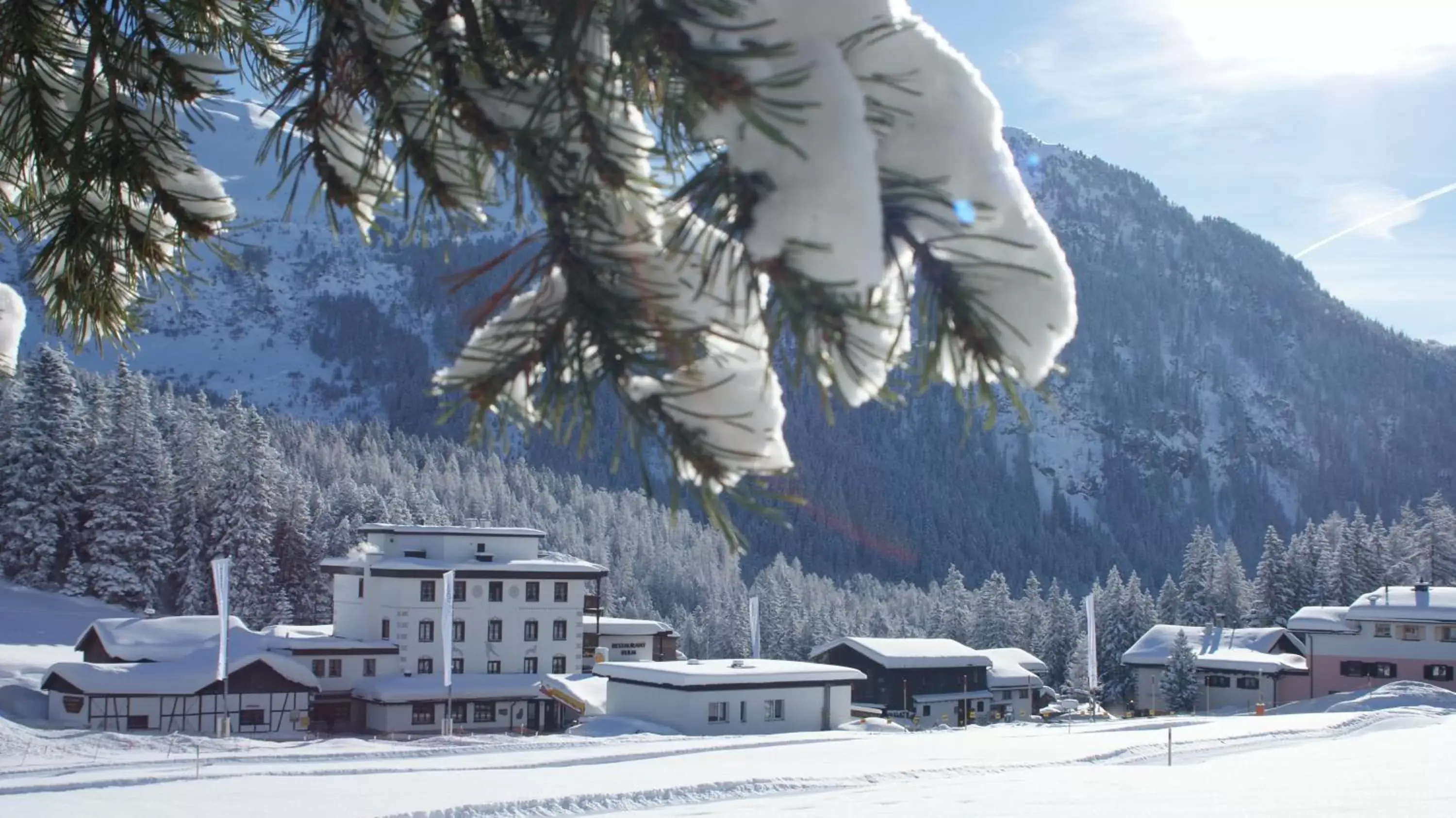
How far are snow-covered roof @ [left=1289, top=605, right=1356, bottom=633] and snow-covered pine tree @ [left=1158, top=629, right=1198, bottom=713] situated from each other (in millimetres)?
4398

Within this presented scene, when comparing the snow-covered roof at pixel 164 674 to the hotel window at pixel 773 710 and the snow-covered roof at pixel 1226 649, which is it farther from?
the snow-covered roof at pixel 1226 649

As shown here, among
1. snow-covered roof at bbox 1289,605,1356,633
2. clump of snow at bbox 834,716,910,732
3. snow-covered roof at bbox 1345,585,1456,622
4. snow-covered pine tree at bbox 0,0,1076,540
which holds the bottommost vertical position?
clump of snow at bbox 834,716,910,732

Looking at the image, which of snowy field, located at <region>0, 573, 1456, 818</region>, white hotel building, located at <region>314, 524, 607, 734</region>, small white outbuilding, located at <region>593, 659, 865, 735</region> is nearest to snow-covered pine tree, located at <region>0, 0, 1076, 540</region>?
snowy field, located at <region>0, 573, 1456, 818</region>

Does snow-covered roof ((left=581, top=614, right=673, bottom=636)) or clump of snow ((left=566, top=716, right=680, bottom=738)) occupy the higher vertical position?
snow-covered roof ((left=581, top=614, right=673, bottom=636))

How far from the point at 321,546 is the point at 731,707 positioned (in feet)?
94.5

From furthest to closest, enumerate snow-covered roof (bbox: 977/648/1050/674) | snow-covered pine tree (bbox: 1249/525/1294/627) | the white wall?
snow-covered pine tree (bbox: 1249/525/1294/627), snow-covered roof (bbox: 977/648/1050/674), the white wall

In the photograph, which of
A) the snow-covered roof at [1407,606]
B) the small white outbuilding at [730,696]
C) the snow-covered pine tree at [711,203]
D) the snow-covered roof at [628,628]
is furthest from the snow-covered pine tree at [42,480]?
the snow-covered roof at [1407,606]

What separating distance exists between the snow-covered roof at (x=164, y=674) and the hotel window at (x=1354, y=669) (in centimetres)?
3948

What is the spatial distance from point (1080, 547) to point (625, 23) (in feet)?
622

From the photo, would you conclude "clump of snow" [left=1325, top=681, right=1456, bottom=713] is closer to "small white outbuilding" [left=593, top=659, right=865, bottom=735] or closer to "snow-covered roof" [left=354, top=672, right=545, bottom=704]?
"small white outbuilding" [left=593, top=659, right=865, bottom=735]

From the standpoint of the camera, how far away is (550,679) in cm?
3519

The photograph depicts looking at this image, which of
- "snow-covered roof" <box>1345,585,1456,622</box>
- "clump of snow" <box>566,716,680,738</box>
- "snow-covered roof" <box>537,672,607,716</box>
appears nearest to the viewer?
"clump of snow" <box>566,716,680,738</box>

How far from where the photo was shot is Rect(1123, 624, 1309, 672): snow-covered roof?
46.9 m

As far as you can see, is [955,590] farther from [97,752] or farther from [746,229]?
[746,229]
